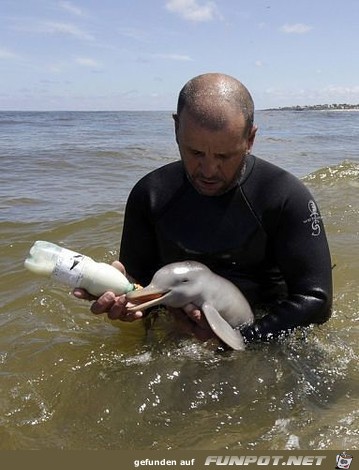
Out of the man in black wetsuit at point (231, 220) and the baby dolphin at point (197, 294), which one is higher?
the man in black wetsuit at point (231, 220)

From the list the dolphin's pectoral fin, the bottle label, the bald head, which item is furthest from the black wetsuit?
the bottle label

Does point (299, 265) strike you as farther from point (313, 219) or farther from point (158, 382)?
point (158, 382)

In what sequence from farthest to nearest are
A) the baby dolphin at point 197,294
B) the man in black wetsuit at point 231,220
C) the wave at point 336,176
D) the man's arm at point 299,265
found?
1. the wave at point 336,176
2. the man's arm at point 299,265
3. the baby dolphin at point 197,294
4. the man in black wetsuit at point 231,220

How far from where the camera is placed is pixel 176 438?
11.0 feet

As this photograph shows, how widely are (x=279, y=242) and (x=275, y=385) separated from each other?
0.94 meters

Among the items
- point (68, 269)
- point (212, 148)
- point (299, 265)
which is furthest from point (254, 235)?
point (68, 269)

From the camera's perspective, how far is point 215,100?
11.2 ft

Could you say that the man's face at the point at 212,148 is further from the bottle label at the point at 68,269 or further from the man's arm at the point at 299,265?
the bottle label at the point at 68,269

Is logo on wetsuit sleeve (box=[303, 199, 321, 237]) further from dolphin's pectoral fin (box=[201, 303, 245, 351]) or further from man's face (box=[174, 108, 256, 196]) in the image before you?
dolphin's pectoral fin (box=[201, 303, 245, 351])

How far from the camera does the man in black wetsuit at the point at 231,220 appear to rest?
136 inches

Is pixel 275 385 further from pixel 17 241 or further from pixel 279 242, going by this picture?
pixel 17 241

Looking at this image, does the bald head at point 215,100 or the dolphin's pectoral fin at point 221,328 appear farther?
the dolphin's pectoral fin at point 221,328

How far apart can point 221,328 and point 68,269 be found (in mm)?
1023

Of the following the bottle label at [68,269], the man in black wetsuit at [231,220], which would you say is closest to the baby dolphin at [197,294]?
the man in black wetsuit at [231,220]
